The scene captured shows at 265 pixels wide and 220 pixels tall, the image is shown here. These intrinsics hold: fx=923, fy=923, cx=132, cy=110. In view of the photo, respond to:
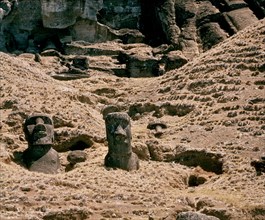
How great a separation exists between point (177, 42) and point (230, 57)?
17.6 m

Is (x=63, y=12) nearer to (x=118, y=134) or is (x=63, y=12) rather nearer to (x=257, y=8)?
(x=257, y=8)

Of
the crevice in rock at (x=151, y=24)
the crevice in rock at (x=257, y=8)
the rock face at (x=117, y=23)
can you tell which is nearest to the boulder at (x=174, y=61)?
the rock face at (x=117, y=23)

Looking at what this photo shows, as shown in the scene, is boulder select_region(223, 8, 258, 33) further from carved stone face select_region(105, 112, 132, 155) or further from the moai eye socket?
carved stone face select_region(105, 112, 132, 155)

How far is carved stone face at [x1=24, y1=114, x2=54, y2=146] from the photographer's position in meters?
38.2

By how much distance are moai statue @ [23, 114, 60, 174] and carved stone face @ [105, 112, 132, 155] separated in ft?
8.24

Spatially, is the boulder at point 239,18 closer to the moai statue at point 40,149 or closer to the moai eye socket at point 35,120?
the moai eye socket at point 35,120

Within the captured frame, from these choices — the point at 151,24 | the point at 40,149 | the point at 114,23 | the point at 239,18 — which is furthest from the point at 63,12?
the point at 40,149

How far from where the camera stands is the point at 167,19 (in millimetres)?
71375

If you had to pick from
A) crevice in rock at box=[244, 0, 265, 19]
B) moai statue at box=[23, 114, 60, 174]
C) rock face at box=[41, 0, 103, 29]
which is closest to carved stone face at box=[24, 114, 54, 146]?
moai statue at box=[23, 114, 60, 174]

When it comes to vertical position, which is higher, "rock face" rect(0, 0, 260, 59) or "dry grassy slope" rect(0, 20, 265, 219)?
"rock face" rect(0, 0, 260, 59)

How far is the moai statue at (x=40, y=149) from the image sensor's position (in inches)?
1491

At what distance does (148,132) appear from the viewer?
144 ft

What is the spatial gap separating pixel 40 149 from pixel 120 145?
3.41m

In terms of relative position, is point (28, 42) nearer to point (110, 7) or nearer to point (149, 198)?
point (110, 7)
